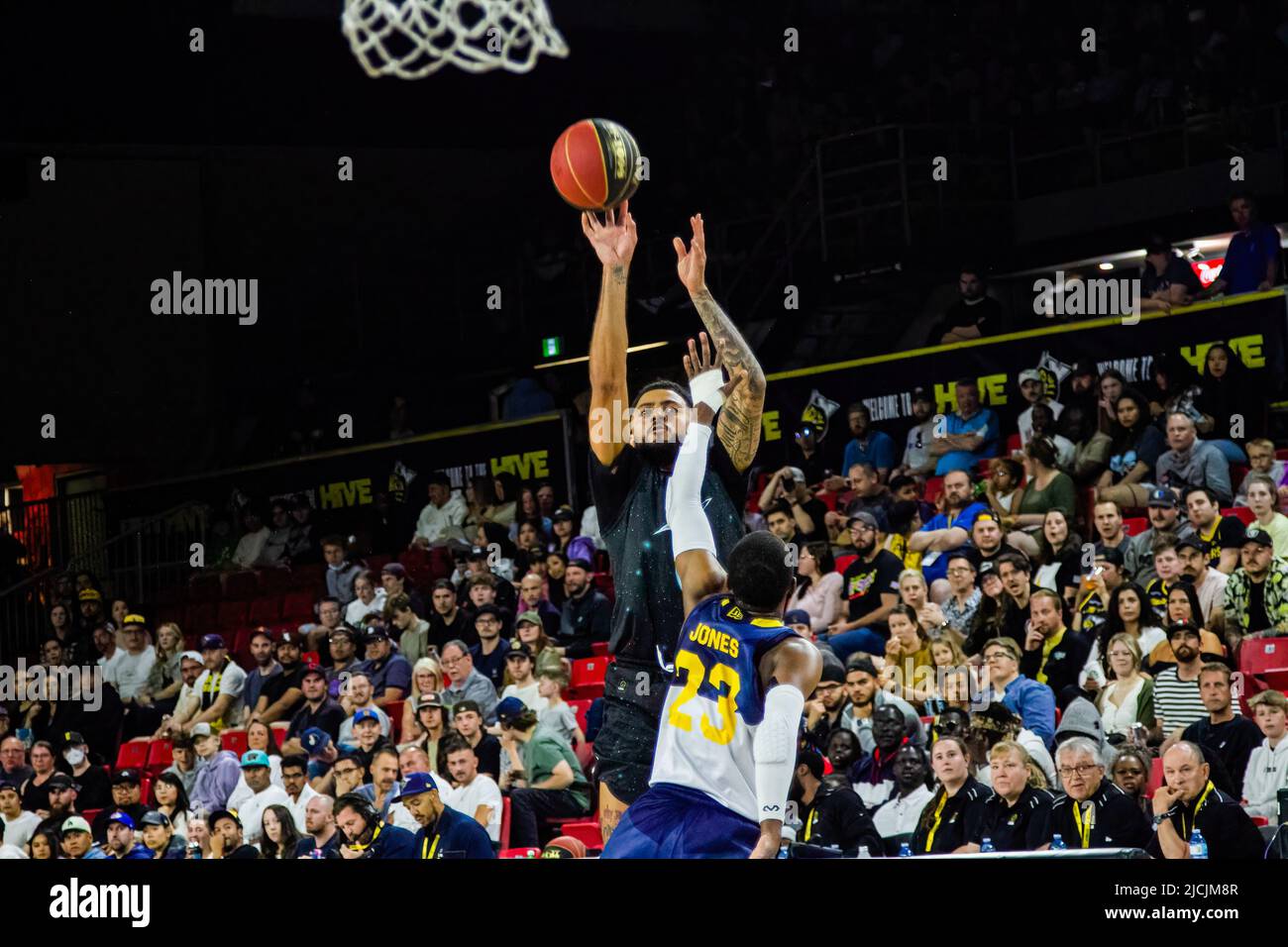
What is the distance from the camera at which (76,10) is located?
1722 cm

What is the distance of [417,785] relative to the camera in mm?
7914

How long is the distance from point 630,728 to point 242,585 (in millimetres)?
10188

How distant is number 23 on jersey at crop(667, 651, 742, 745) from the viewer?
4.77 meters

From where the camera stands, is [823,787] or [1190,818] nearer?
[1190,818]

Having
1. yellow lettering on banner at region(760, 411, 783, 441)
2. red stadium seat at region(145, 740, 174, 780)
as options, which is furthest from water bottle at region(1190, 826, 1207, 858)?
red stadium seat at region(145, 740, 174, 780)

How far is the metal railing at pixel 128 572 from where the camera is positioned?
52.0 ft

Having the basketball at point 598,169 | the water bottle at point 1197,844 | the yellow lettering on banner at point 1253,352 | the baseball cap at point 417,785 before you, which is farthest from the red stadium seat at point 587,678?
the basketball at point 598,169

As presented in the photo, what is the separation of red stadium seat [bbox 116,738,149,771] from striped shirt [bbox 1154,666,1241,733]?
6653mm

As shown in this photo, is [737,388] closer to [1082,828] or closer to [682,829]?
[682,829]

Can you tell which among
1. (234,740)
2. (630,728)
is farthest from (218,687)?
(630,728)

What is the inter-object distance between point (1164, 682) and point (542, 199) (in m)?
11.9

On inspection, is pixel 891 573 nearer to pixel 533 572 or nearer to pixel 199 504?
pixel 533 572

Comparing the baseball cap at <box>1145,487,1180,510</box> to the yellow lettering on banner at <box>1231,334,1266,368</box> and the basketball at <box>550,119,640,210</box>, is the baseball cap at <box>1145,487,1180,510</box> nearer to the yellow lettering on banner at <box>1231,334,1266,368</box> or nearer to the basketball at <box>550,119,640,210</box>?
the yellow lettering on banner at <box>1231,334,1266,368</box>
